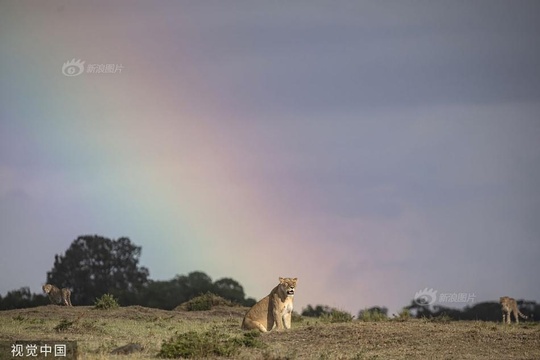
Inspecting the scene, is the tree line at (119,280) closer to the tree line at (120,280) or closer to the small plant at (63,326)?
the tree line at (120,280)

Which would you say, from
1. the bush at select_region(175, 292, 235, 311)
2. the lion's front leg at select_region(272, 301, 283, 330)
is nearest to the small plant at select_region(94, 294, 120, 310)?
the bush at select_region(175, 292, 235, 311)

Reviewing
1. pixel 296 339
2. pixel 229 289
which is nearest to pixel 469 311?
pixel 229 289

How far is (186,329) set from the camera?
35656 millimetres

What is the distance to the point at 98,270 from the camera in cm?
9788

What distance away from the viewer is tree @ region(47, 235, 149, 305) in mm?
94438

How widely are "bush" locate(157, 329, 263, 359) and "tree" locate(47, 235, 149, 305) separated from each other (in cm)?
6330

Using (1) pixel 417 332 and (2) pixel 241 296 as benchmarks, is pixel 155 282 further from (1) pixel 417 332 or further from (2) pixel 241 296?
(1) pixel 417 332

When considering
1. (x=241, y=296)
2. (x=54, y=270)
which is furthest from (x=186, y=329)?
(x=54, y=270)

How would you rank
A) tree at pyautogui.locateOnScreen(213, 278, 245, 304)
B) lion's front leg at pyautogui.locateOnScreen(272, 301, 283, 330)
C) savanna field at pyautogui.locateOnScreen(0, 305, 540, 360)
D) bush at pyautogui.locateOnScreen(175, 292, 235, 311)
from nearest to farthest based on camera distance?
savanna field at pyautogui.locateOnScreen(0, 305, 540, 360)
lion's front leg at pyautogui.locateOnScreen(272, 301, 283, 330)
bush at pyautogui.locateOnScreen(175, 292, 235, 311)
tree at pyautogui.locateOnScreen(213, 278, 245, 304)

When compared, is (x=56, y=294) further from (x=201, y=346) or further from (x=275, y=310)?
(x=201, y=346)

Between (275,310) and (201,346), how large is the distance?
6627 millimetres

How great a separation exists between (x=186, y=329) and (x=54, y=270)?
6261 cm

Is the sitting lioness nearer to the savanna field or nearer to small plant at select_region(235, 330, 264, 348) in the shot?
the savanna field

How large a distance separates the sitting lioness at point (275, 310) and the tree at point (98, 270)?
58.1 metres
